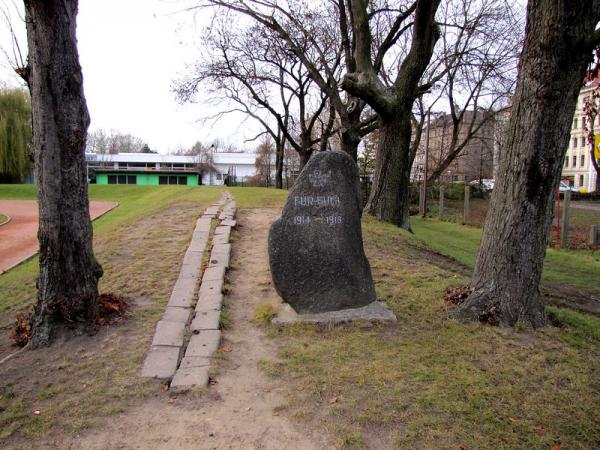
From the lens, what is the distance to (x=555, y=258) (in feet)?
40.3

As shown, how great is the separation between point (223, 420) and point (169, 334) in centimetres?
170

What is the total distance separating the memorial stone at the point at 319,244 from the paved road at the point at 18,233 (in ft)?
26.0

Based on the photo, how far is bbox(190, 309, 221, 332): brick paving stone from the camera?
5.08m

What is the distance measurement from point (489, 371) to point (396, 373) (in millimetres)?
838

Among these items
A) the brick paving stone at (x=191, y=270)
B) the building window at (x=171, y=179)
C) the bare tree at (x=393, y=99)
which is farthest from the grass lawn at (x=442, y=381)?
the building window at (x=171, y=179)

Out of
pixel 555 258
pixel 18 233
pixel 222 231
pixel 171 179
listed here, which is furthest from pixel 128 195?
pixel 171 179

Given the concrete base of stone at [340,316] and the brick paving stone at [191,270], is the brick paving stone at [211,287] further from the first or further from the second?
the concrete base of stone at [340,316]

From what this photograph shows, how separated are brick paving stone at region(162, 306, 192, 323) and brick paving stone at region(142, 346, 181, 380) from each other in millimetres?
703

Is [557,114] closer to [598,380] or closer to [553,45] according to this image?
[553,45]

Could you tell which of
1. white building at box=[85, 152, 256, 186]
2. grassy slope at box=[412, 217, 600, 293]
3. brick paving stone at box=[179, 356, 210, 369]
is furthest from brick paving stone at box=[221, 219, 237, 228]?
white building at box=[85, 152, 256, 186]

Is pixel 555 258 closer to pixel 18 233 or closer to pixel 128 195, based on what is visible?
pixel 18 233

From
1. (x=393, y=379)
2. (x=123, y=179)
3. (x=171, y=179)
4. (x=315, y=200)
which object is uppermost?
(x=315, y=200)

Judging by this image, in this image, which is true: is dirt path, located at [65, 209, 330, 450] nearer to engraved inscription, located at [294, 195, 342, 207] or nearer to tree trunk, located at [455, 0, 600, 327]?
engraved inscription, located at [294, 195, 342, 207]

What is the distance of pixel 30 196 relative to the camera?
30.6 metres
